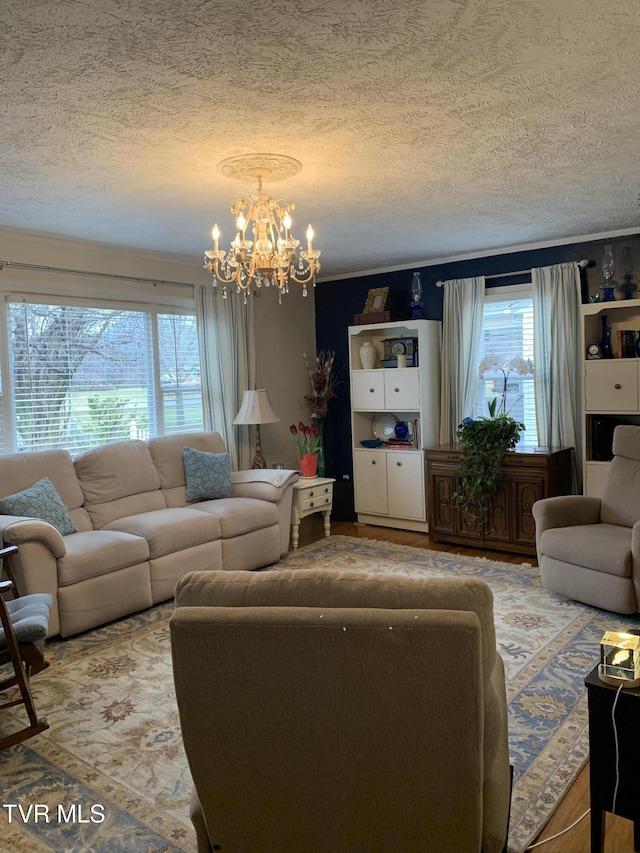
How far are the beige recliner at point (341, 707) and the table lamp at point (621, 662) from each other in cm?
46

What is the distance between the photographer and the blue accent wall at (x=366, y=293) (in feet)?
16.7

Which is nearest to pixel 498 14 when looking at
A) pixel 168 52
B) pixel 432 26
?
pixel 432 26

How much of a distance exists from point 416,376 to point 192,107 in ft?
12.2

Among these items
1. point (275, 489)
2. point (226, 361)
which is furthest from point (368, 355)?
point (275, 489)

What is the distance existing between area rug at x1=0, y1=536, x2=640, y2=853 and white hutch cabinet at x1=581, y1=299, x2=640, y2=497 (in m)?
1.24

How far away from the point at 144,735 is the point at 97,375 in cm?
299

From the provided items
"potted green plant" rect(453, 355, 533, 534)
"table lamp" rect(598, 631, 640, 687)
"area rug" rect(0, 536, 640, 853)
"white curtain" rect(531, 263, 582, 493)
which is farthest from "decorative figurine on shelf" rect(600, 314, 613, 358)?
"table lamp" rect(598, 631, 640, 687)

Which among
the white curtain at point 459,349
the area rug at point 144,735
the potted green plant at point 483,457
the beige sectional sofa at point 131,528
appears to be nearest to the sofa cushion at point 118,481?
the beige sectional sofa at point 131,528

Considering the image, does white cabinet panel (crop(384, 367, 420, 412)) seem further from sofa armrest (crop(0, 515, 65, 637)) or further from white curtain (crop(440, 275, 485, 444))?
sofa armrest (crop(0, 515, 65, 637))

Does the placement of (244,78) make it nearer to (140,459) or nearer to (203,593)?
(203,593)

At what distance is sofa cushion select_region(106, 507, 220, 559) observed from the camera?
13.6ft

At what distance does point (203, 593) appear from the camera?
154 cm

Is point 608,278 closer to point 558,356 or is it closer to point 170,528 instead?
point 558,356

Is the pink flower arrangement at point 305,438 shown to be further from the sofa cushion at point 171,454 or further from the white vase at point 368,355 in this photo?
the sofa cushion at point 171,454
